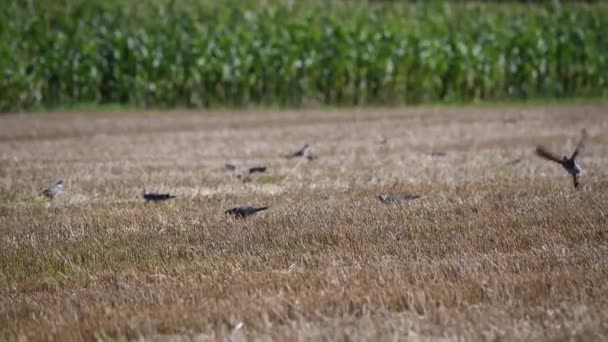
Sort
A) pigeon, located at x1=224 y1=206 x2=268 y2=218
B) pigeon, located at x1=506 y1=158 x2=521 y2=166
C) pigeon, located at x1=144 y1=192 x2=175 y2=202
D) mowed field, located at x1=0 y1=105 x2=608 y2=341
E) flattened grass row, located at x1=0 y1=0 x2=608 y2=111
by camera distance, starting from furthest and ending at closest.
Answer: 1. flattened grass row, located at x1=0 y1=0 x2=608 y2=111
2. pigeon, located at x1=506 y1=158 x2=521 y2=166
3. pigeon, located at x1=144 y1=192 x2=175 y2=202
4. pigeon, located at x1=224 y1=206 x2=268 y2=218
5. mowed field, located at x1=0 y1=105 x2=608 y2=341

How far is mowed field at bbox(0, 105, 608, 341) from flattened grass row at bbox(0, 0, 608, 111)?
38.4 feet

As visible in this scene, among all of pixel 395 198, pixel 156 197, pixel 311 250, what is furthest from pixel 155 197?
pixel 311 250

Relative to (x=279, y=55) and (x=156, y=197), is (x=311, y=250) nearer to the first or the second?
(x=156, y=197)

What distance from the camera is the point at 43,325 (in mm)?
4836

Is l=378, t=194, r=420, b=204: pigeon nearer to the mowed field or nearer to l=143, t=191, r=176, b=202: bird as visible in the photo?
the mowed field

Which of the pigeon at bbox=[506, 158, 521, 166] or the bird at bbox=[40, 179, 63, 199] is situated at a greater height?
the bird at bbox=[40, 179, 63, 199]

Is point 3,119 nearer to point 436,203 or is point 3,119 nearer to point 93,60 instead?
point 93,60

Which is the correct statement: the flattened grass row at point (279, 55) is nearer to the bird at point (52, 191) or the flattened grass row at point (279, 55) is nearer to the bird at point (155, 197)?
the bird at point (52, 191)

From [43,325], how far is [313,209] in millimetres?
3146

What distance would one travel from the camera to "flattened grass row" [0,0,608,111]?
24.2m

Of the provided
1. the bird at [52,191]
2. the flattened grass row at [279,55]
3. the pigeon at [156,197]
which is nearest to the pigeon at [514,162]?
the pigeon at [156,197]

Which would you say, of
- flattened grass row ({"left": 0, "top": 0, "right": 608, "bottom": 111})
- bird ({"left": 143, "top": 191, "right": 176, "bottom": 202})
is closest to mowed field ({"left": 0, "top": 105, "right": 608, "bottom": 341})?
bird ({"left": 143, "top": 191, "right": 176, "bottom": 202})

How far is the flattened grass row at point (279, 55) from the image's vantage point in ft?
79.5

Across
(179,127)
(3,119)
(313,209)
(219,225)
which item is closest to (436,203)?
(313,209)
